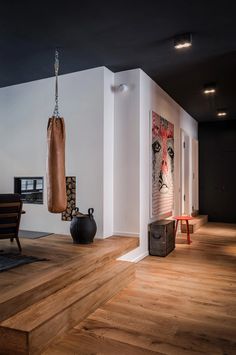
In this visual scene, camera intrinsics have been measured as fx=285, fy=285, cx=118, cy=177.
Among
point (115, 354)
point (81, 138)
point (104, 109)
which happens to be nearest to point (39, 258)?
point (115, 354)

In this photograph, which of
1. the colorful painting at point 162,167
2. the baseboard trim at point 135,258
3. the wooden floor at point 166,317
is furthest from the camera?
the colorful painting at point 162,167

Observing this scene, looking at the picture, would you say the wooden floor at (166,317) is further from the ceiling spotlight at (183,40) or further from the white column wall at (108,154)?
the ceiling spotlight at (183,40)

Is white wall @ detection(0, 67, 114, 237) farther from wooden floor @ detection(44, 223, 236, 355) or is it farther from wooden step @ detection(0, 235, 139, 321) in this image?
wooden floor @ detection(44, 223, 236, 355)

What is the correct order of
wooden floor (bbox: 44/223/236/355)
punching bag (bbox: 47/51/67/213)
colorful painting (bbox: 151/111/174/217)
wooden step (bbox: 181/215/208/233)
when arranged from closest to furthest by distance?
wooden floor (bbox: 44/223/236/355) < punching bag (bbox: 47/51/67/213) < colorful painting (bbox: 151/111/174/217) < wooden step (bbox: 181/215/208/233)

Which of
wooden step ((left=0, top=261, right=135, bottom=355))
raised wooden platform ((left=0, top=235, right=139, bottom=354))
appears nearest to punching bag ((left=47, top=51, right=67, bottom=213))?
raised wooden platform ((left=0, top=235, right=139, bottom=354))

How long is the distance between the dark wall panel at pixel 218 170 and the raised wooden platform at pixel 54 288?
16.4 ft

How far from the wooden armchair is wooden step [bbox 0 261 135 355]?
1.14 m

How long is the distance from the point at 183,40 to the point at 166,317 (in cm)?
301

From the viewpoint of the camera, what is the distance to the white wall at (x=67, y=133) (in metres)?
4.41

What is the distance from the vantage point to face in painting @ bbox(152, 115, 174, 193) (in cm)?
496

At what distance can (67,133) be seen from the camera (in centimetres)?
469

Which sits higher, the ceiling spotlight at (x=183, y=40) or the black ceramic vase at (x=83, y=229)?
the ceiling spotlight at (x=183, y=40)

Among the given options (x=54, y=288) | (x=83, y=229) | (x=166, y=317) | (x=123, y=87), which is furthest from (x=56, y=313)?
(x=123, y=87)

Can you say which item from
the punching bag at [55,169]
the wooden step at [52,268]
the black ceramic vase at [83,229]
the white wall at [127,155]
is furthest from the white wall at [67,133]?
the punching bag at [55,169]
